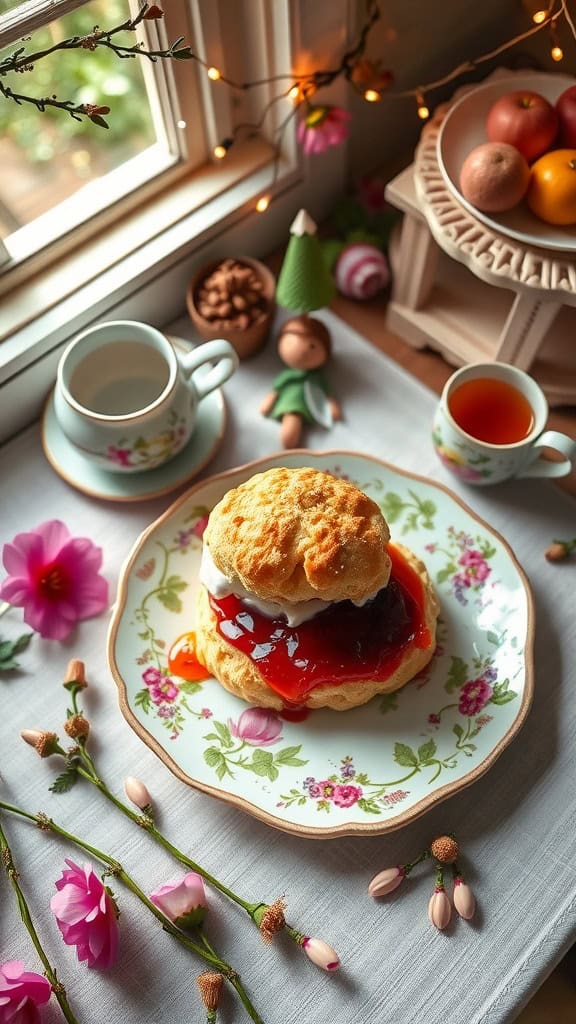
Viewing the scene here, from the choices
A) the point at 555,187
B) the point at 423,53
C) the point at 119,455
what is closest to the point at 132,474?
the point at 119,455

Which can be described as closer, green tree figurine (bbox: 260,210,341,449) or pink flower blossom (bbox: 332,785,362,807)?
pink flower blossom (bbox: 332,785,362,807)

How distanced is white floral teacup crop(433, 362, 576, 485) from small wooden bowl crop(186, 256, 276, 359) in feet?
0.76

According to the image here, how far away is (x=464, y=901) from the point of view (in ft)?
2.48

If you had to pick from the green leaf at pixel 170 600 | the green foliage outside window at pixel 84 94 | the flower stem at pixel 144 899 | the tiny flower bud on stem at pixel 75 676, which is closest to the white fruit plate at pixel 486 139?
the green foliage outside window at pixel 84 94

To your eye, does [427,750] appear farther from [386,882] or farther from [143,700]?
[143,700]

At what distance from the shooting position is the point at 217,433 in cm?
97

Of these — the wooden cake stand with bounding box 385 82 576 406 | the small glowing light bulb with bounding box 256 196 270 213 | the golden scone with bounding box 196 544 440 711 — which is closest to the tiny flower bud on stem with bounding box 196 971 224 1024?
the golden scone with bounding box 196 544 440 711

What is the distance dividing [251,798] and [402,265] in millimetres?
604

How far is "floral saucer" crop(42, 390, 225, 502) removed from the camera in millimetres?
942

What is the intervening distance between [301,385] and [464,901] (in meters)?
0.56

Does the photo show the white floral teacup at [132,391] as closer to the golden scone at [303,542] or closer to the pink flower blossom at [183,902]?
the golden scone at [303,542]

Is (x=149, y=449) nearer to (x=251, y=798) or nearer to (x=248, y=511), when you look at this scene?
(x=248, y=511)

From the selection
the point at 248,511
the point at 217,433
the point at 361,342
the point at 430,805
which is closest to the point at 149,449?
the point at 217,433

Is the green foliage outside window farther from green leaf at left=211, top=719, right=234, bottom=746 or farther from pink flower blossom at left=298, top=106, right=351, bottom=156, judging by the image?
green leaf at left=211, top=719, right=234, bottom=746
